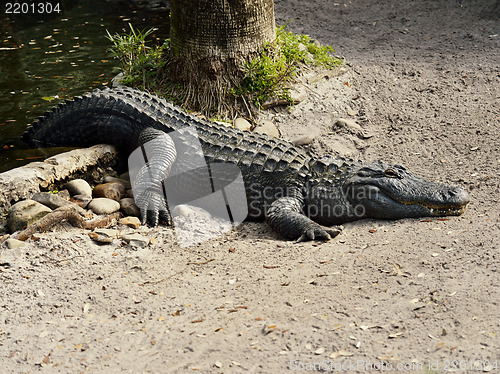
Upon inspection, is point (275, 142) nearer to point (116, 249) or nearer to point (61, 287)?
point (116, 249)

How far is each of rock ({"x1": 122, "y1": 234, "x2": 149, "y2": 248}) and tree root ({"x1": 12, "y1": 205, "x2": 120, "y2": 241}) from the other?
36cm

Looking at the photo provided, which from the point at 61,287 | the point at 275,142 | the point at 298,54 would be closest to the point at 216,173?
the point at 275,142

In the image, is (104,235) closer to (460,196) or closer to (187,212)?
(187,212)

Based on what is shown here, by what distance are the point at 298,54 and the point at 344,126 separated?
1594mm

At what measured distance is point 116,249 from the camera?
4656 mm

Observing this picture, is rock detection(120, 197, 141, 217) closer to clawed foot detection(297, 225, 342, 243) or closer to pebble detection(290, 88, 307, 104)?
clawed foot detection(297, 225, 342, 243)

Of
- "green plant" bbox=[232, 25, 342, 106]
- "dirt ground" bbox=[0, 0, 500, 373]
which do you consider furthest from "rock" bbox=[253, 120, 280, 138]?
"dirt ground" bbox=[0, 0, 500, 373]

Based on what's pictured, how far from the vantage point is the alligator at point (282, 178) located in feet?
16.3

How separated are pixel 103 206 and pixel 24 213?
0.74 metres

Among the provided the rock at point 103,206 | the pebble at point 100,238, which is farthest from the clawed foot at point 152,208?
the pebble at point 100,238

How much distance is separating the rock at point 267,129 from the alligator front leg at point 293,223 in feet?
5.47

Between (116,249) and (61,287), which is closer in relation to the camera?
(61,287)

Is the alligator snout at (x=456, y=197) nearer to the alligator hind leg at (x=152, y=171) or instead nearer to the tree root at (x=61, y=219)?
the alligator hind leg at (x=152, y=171)

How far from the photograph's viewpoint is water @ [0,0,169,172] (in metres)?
7.35
